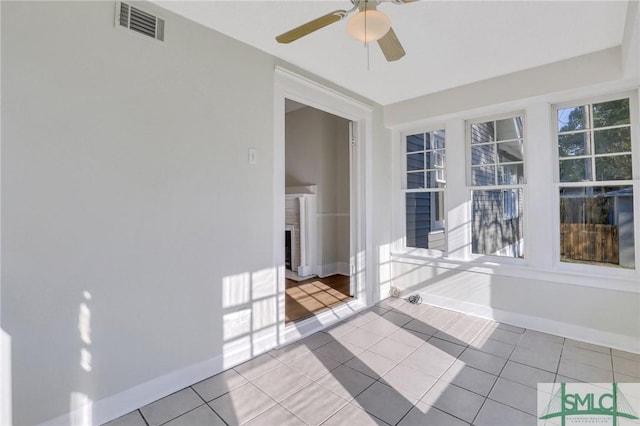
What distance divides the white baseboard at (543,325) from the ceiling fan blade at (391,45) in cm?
285

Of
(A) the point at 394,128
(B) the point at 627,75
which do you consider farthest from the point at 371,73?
(B) the point at 627,75

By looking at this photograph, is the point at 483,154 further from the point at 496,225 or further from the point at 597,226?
the point at 597,226

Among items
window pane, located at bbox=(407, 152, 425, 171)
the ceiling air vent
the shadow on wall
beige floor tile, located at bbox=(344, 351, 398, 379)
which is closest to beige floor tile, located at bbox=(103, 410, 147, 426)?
the shadow on wall

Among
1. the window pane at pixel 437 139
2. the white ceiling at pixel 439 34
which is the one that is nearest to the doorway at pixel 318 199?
the window pane at pixel 437 139

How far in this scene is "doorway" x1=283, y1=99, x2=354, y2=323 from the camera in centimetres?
510

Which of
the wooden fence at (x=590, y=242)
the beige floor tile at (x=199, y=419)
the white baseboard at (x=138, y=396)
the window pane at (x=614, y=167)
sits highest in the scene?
the window pane at (x=614, y=167)

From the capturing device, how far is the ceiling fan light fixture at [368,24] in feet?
4.66

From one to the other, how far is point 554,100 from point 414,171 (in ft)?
5.26

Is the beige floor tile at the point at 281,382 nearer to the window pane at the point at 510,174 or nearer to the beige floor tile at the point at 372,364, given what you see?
the beige floor tile at the point at 372,364

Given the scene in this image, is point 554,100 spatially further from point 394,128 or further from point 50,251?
point 50,251

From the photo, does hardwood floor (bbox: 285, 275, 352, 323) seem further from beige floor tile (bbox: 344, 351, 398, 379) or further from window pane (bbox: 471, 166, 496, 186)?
window pane (bbox: 471, 166, 496, 186)

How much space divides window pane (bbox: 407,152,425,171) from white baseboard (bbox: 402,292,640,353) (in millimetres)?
1661

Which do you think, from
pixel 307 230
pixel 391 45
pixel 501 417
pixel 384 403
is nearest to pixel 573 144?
pixel 391 45

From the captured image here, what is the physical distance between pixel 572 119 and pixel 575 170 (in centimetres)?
50
